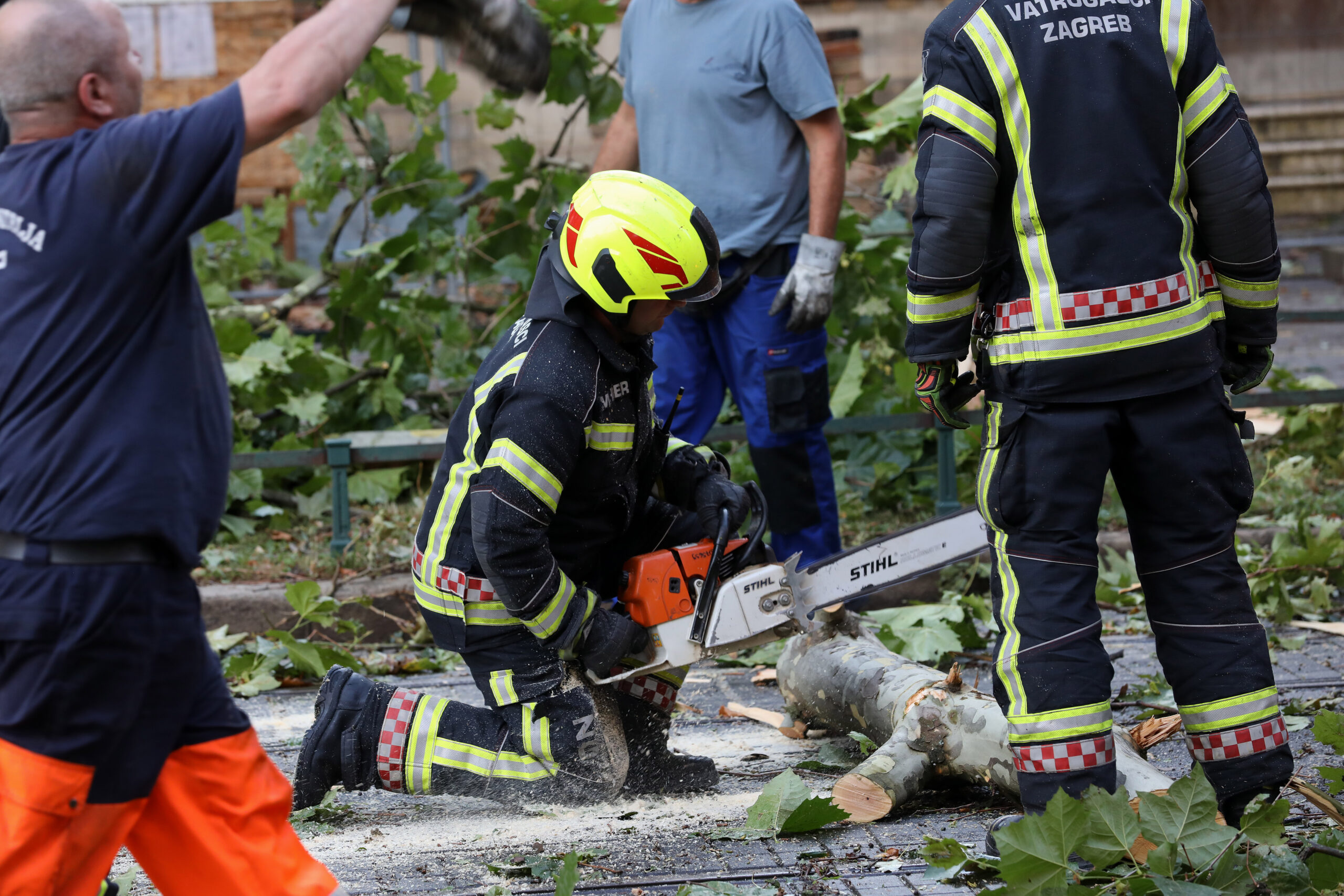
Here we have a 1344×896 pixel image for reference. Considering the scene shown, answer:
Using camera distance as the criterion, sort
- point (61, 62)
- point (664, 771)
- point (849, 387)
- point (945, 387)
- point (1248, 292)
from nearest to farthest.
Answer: point (61, 62), point (1248, 292), point (945, 387), point (664, 771), point (849, 387)

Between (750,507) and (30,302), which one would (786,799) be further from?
(30,302)

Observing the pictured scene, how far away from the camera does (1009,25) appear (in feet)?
8.22

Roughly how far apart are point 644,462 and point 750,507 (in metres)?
0.31

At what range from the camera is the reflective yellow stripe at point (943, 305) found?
8.64 ft

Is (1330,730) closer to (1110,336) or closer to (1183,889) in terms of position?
(1183,889)

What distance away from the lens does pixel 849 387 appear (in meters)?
5.84

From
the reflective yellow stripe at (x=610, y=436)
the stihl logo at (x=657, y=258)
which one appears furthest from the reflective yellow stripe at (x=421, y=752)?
the stihl logo at (x=657, y=258)

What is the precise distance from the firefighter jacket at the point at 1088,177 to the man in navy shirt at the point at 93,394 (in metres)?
1.22

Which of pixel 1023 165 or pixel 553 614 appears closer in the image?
pixel 1023 165

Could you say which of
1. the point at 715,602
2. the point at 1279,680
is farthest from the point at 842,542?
the point at 715,602

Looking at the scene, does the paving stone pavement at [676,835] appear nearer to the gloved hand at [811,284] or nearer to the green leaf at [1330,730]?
the green leaf at [1330,730]

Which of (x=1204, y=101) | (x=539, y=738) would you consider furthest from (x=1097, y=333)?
(x=539, y=738)

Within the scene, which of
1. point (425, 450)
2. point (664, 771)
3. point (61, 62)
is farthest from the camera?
point (425, 450)

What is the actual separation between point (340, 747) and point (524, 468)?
2.68 feet
